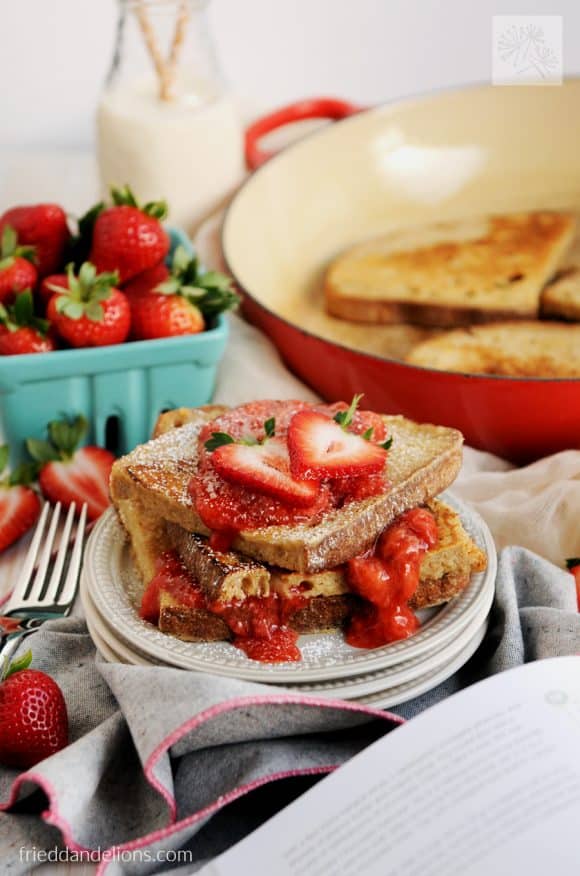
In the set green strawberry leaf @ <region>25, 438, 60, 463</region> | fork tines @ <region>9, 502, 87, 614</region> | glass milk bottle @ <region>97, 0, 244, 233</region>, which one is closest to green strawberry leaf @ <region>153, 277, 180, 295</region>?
green strawberry leaf @ <region>25, 438, 60, 463</region>

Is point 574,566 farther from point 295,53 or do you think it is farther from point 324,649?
point 295,53

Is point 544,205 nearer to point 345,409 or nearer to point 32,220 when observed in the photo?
point 32,220

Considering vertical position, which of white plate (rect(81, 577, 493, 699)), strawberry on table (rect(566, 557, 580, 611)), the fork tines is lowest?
strawberry on table (rect(566, 557, 580, 611))

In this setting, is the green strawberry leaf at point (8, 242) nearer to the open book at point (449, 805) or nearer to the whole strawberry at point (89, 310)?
the whole strawberry at point (89, 310)

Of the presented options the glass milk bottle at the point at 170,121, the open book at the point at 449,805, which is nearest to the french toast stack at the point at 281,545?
the open book at the point at 449,805

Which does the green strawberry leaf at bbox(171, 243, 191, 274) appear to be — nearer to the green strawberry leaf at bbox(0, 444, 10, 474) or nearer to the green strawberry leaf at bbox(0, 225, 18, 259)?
the green strawberry leaf at bbox(0, 225, 18, 259)

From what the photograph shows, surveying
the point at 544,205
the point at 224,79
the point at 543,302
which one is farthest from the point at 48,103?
the point at 543,302
